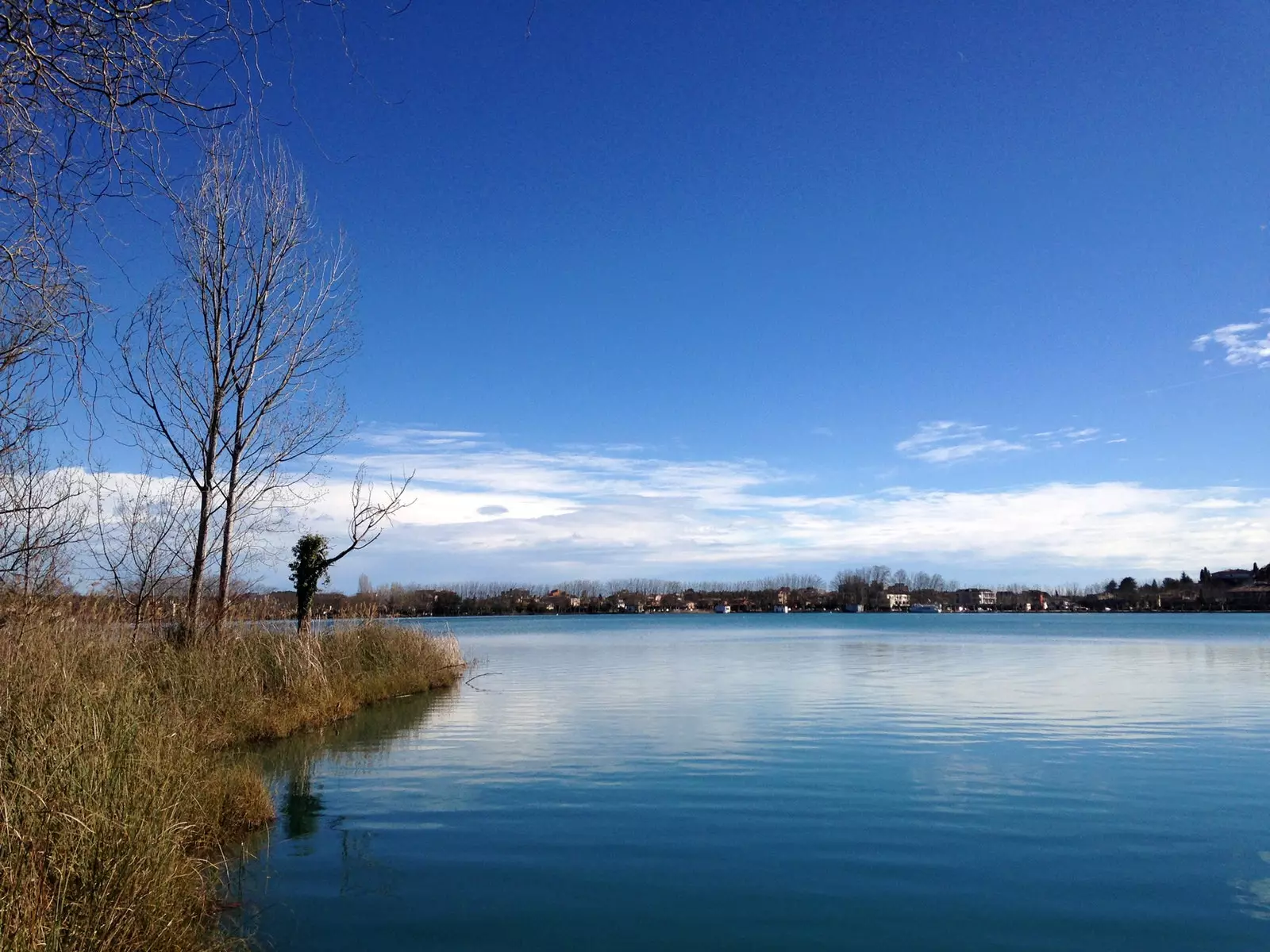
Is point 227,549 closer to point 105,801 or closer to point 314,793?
point 314,793

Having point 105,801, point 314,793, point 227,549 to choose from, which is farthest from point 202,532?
point 105,801

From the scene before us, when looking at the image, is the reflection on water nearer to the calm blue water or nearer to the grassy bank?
the calm blue water

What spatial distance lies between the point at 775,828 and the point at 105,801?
20.5ft

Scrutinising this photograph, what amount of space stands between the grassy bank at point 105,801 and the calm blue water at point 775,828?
2.38ft

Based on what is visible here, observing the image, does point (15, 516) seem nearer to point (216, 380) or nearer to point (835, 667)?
point (216, 380)

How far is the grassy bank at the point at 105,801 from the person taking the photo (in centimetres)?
489

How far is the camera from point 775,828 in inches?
366

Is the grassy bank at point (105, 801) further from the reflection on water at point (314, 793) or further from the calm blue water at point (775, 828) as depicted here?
the calm blue water at point (775, 828)

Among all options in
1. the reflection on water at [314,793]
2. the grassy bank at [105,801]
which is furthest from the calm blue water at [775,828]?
the grassy bank at [105,801]

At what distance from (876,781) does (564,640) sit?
4873 centimetres

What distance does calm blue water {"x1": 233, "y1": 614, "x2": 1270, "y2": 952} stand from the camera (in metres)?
6.59

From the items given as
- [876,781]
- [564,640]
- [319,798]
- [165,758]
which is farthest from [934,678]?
[564,640]

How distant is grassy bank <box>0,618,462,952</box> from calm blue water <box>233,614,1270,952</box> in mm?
726

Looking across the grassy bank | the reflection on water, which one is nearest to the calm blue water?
the reflection on water
